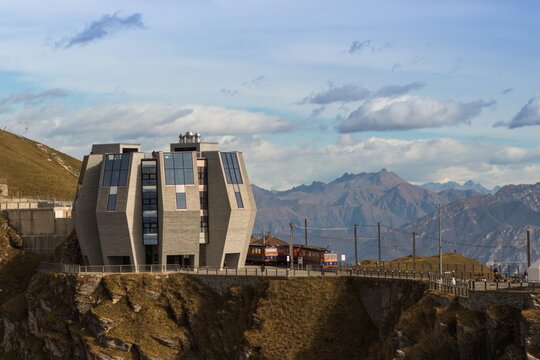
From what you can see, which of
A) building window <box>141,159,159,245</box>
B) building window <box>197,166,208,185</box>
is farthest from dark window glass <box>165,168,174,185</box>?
building window <box>197,166,208,185</box>

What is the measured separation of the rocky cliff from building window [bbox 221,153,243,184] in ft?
53.6


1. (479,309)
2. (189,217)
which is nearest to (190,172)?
(189,217)

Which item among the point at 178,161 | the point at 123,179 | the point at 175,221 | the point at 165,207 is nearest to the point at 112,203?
the point at 123,179

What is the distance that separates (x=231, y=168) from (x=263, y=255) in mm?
18868

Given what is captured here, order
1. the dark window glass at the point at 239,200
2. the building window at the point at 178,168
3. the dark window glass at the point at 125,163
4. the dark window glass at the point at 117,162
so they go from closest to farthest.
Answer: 1. the building window at the point at 178,168
2. the dark window glass at the point at 125,163
3. the dark window glass at the point at 117,162
4. the dark window glass at the point at 239,200

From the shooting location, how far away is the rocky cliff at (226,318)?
97.7 m

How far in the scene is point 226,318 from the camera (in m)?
118

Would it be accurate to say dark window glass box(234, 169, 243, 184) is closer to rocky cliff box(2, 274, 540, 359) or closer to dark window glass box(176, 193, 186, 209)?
dark window glass box(176, 193, 186, 209)

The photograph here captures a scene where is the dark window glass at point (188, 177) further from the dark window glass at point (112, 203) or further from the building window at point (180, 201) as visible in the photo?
the dark window glass at point (112, 203)

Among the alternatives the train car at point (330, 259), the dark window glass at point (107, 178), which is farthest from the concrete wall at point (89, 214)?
the train car at point (330, 259)

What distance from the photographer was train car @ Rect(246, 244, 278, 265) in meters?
151

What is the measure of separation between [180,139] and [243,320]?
117 feet

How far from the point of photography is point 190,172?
5266 inches

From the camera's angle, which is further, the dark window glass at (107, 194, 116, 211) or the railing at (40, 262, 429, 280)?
the dark window glass at (107, 194, 116, 211)
